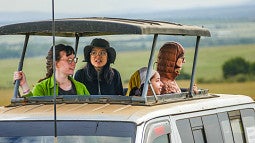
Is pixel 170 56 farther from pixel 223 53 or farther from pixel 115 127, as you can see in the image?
pixel 223 53

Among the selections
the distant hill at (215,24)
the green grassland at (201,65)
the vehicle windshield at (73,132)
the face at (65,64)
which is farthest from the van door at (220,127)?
the distant hill at (215,24)

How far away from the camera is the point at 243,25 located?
44344 millimetres

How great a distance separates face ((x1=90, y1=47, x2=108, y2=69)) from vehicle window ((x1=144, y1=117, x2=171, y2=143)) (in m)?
1.70

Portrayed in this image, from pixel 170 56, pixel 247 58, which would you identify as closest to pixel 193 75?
pixel 170 56

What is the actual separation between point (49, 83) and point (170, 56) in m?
1.43

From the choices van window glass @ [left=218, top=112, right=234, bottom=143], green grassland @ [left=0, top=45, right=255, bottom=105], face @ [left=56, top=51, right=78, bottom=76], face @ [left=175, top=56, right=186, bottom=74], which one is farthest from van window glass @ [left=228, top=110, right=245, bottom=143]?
green grassland @ [left=0, top=45, right=255, bottom=105]

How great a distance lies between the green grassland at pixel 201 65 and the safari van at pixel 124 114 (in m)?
15.6

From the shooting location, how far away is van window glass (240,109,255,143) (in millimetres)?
13070

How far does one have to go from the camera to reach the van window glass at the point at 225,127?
1238 centimetres

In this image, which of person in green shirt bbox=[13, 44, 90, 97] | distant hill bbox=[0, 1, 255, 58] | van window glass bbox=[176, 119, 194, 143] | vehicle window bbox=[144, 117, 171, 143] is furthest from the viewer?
distant hill bbox=[0, 1, 255, 58]

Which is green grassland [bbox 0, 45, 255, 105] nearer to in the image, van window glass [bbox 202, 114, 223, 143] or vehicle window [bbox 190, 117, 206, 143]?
van window glass [bbox 202, 114, 223, 143]

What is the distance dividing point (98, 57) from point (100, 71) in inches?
6.8

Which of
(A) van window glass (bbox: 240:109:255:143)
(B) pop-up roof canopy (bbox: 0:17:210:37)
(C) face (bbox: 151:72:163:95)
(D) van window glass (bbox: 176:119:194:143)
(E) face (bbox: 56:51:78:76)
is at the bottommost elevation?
(A) van window glass (bbox: 240:109:255:143)

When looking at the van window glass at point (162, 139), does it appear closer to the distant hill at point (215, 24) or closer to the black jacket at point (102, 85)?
the black jacket at point (102, 85)
